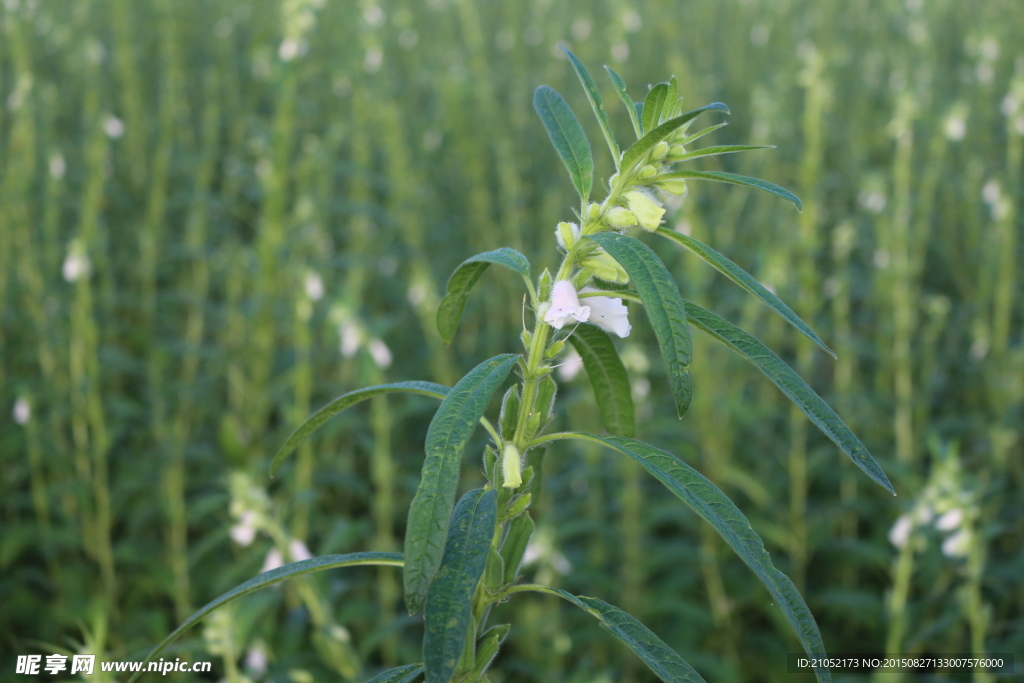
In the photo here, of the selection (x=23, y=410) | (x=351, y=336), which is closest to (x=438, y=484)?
(x=351, y=336)

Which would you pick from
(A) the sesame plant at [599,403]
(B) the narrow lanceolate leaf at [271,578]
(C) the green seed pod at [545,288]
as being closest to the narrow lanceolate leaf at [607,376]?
(A) the sesame plant at [599,403]

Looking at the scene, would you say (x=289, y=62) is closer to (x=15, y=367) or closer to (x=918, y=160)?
(x=15, y=367)

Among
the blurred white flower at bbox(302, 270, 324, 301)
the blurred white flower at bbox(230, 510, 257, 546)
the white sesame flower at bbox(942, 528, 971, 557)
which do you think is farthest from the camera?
the blurred white flower at bbox(302, 270, 324, 301)

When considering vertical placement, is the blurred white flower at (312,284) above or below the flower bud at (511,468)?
above

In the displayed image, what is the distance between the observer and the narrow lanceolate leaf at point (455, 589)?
2.35 ft

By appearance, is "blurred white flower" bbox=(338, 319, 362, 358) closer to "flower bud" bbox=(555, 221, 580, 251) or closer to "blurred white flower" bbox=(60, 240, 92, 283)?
"blurred white flower" bbox=(60, 240, 92, 283)

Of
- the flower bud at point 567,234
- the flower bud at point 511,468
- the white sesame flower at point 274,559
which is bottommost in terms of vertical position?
the white sesame flower at point 274,559

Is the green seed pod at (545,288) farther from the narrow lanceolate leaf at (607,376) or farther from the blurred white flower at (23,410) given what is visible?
the blurred white flower at (23,410)

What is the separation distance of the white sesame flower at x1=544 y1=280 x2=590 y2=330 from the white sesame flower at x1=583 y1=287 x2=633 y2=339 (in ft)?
0.26

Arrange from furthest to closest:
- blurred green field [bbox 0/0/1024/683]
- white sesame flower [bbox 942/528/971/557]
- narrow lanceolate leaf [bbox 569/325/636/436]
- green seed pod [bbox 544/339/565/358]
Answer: blurred green field [bbox 0/0/1024/683], white sesame flower [bbox 942/528/971/557], narrow lanceolate leaf [bbox 569/325/636/436], green seed pod [bbox 544/339/565/358]

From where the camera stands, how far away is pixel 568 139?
40.6 inches

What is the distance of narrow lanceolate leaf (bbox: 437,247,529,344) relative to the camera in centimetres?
89

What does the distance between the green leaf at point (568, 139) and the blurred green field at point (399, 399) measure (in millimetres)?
1117

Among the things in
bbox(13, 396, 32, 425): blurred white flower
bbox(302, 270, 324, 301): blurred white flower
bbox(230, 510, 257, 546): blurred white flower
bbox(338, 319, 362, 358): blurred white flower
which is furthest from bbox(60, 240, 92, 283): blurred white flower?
bbox(230, 510, 257, 546): blurred white flower
